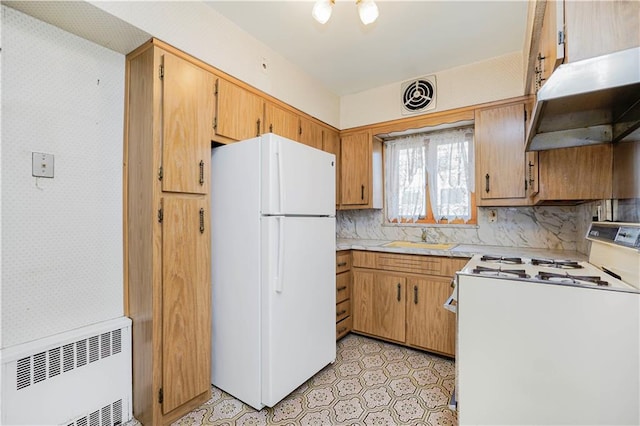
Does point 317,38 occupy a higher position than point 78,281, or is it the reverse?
point 317,38

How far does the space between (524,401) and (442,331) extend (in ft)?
3.81

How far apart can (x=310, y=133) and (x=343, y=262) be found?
1307 mm

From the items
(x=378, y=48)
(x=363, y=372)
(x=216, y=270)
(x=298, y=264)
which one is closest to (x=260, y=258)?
(x=298, y=264)

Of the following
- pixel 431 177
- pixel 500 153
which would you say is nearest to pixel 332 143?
pixel 431 177

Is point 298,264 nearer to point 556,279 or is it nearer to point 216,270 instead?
point 216,270

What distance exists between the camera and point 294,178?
6.08 feet

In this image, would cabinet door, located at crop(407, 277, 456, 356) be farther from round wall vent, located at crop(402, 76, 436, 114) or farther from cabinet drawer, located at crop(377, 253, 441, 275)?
round wall vent, located at crop(402, 76, 436, 114)

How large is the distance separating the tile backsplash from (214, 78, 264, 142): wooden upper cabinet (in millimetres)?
1842

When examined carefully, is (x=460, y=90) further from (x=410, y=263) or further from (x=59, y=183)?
(x=59, y=183)

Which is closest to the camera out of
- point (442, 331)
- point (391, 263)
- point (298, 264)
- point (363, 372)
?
point (298, 264)

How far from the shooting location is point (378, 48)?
238cm

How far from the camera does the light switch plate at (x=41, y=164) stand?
4.73ft

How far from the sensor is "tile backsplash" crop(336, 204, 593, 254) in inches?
94.7

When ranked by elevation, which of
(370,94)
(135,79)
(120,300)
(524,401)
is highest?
(370,94)
